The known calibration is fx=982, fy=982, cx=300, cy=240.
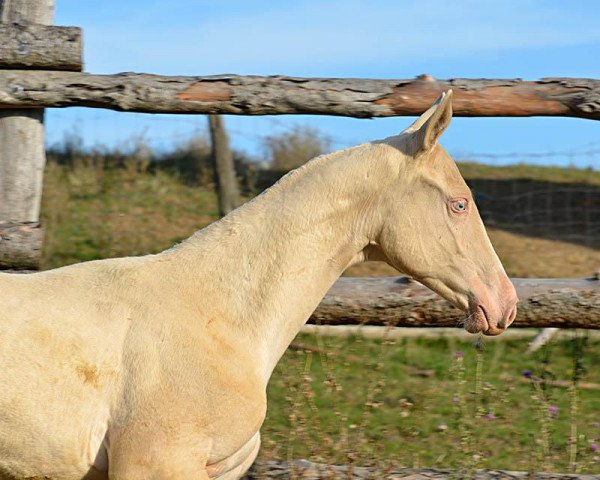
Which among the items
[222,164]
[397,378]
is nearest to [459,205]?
[397,378]

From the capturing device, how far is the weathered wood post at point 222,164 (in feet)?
29.2

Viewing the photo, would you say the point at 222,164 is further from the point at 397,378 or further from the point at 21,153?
the point at 21,153

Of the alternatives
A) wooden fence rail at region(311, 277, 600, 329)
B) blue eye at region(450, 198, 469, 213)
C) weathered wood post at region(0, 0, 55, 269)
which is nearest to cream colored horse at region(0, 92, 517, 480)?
blue eye at region(450, 198, 469, 213)

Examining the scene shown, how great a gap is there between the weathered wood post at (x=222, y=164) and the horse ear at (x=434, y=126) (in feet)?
18.5

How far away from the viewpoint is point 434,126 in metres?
3.16

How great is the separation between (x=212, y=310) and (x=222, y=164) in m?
5.99

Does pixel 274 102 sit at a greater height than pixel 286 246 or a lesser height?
greater

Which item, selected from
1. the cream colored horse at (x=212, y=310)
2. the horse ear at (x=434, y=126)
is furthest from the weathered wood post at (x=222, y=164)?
the horse ear at (x=434, y=126)

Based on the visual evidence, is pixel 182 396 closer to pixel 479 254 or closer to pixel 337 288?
pixel 479 254

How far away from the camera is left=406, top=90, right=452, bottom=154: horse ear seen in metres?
3.08

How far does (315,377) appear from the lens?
23.9ft

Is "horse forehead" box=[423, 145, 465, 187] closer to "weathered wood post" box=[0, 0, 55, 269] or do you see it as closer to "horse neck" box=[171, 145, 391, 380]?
"horse neck" box=[171, 145, 391, 380]

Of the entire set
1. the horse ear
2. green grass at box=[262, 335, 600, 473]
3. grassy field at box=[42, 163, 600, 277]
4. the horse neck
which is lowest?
green grass at box=[262, 335, 600, 473]

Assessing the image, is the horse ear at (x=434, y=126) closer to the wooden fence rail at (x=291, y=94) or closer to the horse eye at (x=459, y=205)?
the horse eye at (x=459, y=205)
